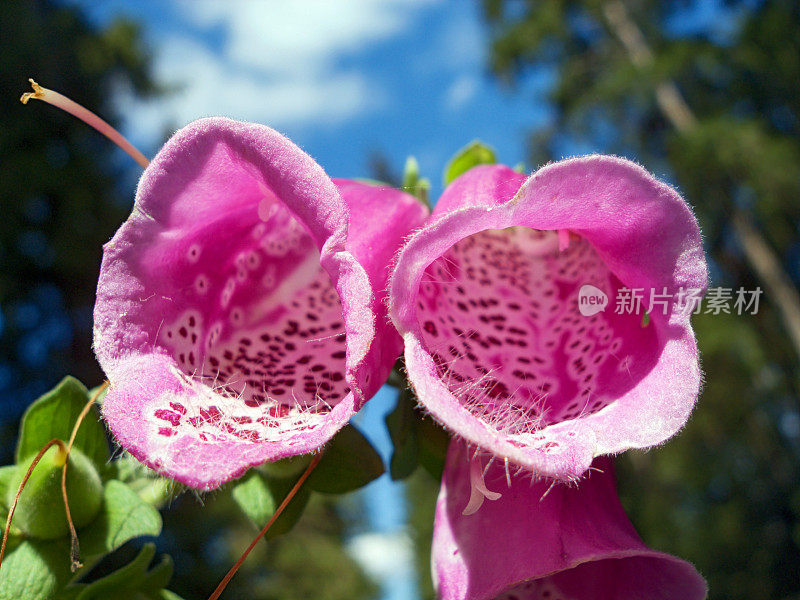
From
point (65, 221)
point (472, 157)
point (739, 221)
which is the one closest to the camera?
point (472, 157)

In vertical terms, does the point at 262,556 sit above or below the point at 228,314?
below

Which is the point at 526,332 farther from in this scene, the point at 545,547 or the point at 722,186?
the point at 722,186

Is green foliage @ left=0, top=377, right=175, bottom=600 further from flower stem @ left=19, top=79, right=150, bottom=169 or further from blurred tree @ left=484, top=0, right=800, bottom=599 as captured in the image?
blurred tree @ left=484, top=0, right=800, bottom=599

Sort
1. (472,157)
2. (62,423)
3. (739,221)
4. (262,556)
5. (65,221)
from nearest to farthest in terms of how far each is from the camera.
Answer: (62,423)
(472,157)
(65,221)
(262,556)
(739,221)

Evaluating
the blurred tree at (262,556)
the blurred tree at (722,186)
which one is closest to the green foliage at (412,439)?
the blurred tree at (262,556)

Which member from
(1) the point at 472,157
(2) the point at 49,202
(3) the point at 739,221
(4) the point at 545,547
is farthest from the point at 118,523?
(3) the point at 739,221

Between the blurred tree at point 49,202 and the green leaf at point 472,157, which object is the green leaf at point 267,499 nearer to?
the green leaf at point 472,157
